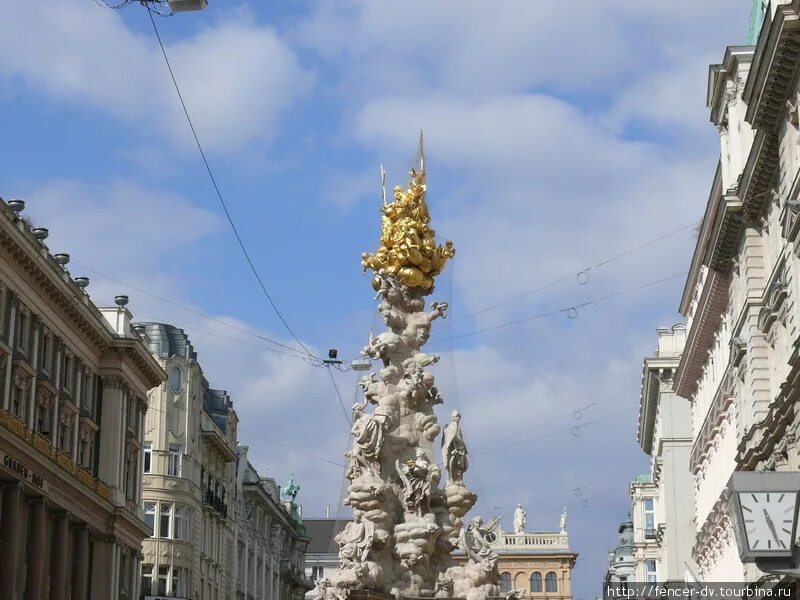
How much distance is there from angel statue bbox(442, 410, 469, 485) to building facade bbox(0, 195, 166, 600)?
23.1 meters

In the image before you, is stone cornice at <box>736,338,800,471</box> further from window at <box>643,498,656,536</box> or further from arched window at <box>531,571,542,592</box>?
arched window at <box>531,571,542,592</box>

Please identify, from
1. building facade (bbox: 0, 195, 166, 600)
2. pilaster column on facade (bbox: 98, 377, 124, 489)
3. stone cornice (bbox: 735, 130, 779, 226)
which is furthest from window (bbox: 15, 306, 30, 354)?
stone cornice (bbox: 735, 130, 779, 226)

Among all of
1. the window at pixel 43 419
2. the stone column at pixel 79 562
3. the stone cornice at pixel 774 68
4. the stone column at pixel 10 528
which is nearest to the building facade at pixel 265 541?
the stone column at pixel 79 562

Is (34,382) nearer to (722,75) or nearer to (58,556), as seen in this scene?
(58,556)

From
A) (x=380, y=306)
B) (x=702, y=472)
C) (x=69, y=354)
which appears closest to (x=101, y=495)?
(x=69, y=354)

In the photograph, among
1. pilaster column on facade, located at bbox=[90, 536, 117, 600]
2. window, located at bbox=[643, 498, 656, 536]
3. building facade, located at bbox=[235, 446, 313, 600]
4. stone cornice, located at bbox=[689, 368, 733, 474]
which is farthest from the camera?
window, located at bbox=[643, 498, 656, 536]

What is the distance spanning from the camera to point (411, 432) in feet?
109

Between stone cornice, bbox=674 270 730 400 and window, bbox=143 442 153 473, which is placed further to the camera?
window, bbox=143 442 153 473

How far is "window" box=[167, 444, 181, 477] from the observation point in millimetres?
79125

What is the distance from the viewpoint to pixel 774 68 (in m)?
39.0

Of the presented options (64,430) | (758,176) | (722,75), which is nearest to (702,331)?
(722,75)

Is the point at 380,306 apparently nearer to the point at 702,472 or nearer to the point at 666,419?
the point at 702,472

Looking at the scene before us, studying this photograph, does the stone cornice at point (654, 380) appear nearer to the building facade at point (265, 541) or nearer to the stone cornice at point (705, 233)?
the stone cornice at point (705, 233)

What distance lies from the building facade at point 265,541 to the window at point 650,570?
23.8m
